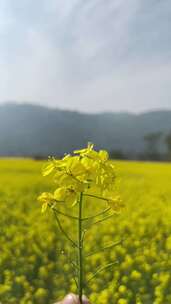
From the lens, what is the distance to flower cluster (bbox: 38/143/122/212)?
191 cm

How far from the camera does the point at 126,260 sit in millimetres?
5098

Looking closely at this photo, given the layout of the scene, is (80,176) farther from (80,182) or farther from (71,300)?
(71,300)

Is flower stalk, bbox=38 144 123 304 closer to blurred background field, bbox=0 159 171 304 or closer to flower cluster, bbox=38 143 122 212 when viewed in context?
flower cluster, bbox=38 143 122 212

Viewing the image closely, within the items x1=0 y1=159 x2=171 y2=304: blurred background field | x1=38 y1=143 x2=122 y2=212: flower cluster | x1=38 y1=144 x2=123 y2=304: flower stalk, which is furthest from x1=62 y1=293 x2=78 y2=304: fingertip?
x1=0 y1=159 x2=171 y2=304: blurred background field

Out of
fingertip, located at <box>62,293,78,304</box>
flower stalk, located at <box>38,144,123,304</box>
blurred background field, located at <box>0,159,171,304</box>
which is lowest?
blurred background field, located at <box>0,159,171,304</box>

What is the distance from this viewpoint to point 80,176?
75.5 inches

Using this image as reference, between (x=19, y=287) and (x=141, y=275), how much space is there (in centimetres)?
96

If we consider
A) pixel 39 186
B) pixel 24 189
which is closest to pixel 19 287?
pixel 24 189

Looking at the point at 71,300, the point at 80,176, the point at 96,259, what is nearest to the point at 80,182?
the point at 80,176

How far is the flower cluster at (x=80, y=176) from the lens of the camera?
6.25 ft

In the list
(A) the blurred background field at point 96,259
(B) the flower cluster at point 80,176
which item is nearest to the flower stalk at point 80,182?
(B) the flower cluster at point 80,176

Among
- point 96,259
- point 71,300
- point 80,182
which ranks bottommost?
point 96,259

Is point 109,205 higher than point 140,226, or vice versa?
point 109,205

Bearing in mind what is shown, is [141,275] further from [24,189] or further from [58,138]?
[58,138]
